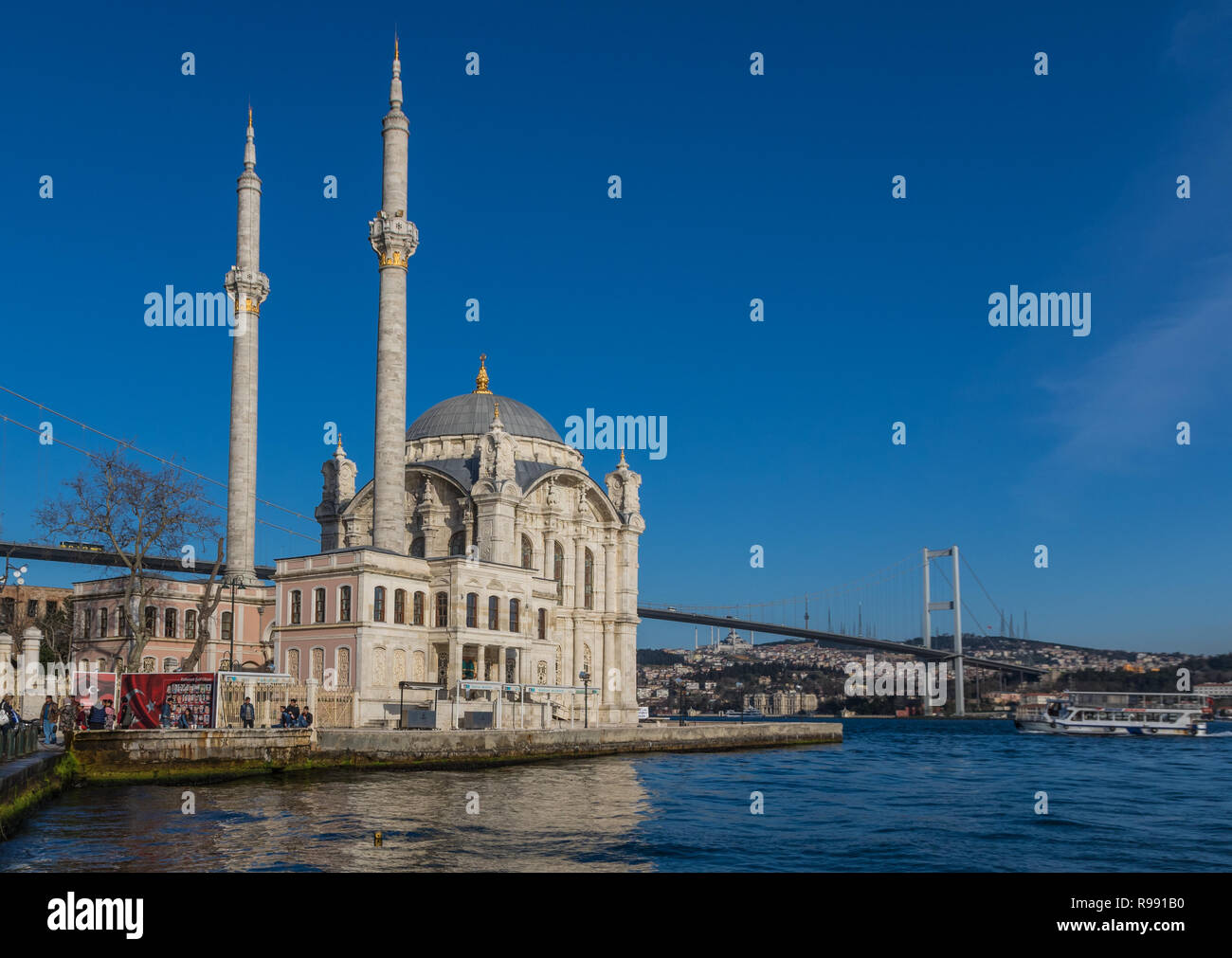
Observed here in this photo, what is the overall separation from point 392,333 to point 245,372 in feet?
24.7

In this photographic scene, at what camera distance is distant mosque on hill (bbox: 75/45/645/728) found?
37281mm

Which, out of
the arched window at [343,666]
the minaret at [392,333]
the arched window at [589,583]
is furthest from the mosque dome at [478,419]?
the arched window at [343,666]

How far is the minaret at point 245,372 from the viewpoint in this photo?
44.0 meters

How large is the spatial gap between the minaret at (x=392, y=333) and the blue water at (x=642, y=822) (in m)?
11.8

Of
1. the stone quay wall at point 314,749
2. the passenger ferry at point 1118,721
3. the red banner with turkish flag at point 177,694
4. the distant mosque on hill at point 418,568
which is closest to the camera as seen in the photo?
the stone quay wall at point 314,749

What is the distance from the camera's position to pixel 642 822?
19.2m

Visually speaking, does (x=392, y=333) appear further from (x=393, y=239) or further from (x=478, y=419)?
(x=478, y=419)

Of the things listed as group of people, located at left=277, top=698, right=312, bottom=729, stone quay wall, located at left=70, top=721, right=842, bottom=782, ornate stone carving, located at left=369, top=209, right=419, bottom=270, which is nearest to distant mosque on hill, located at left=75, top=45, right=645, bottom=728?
ornate stone carving, located at left=369, top=209, right=419, bottom=270

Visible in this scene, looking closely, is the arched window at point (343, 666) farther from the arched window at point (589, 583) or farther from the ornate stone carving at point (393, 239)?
the arched window at point (589, 583)

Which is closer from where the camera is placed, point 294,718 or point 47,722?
point 47,722

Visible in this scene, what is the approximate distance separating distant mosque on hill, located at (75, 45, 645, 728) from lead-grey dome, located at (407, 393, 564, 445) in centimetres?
11

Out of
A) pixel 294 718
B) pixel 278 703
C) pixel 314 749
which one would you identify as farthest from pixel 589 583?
pixel 314 749
